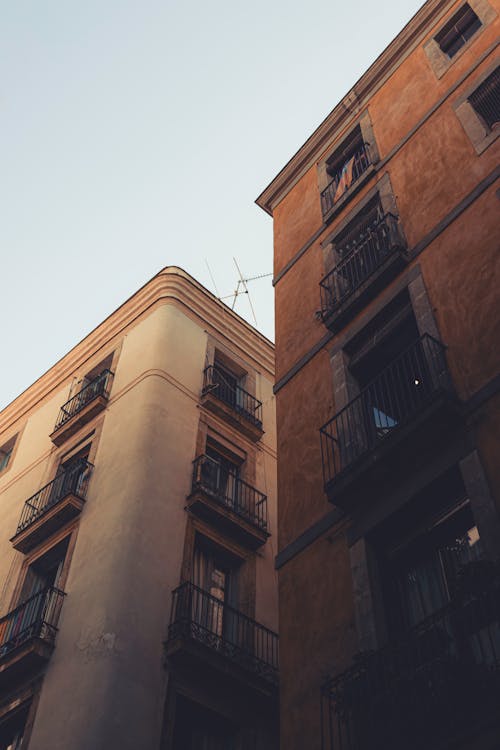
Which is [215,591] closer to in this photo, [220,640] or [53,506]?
[220,640]

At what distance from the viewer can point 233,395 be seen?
23.5m

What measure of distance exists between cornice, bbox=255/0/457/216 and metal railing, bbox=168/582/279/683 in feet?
29.0

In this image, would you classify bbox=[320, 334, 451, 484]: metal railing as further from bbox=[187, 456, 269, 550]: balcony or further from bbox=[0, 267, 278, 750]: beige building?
bbox=[187, 456, 269, 550]: balcony

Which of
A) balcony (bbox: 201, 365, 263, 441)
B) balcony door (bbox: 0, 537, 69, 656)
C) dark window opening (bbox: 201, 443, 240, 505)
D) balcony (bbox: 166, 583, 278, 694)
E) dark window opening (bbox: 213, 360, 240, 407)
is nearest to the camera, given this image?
balcony (bbox: 166, 583, 278, 694)

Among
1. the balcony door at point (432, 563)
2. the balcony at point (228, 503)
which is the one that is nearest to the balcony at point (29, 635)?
the balcony at point (228, 503)

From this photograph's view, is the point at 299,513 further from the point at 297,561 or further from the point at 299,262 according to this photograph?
the point at 299,262

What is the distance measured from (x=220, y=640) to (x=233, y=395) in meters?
8.25

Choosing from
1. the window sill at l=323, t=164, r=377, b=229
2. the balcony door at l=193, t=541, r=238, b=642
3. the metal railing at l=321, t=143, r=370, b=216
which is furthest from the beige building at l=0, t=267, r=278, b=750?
the window sill at l=323, t=164, r=377, b=229

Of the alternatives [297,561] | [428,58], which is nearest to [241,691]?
[297,561]

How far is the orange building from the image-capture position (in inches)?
338

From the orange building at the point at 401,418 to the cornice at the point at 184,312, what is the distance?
702 cm

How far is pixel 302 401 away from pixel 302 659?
461 centimetres

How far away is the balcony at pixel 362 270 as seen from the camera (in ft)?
43.8

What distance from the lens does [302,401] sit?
13977mm
